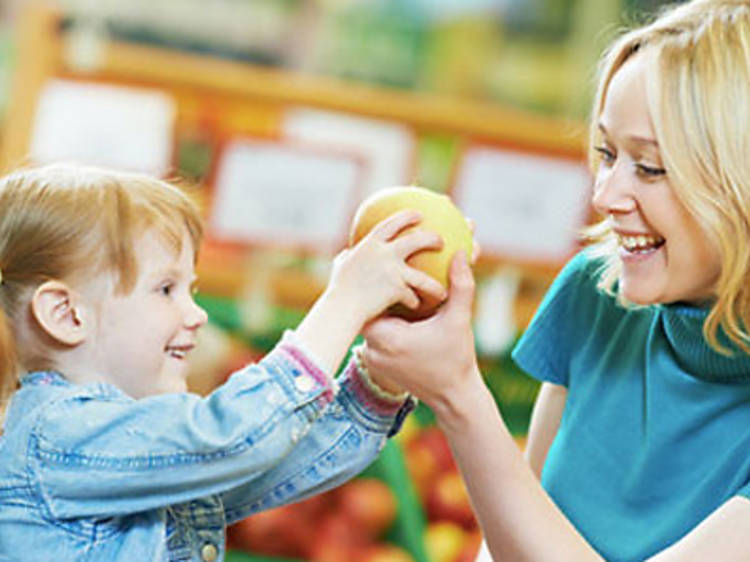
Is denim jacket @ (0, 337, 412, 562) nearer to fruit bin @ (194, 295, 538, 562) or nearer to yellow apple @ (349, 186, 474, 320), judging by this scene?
yellow apple @ (349, 186, 474, 320)

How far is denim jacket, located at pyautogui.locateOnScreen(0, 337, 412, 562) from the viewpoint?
49.1 inches

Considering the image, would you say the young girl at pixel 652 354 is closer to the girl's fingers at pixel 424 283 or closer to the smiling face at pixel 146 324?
the girl's fingers at pixel 424 283

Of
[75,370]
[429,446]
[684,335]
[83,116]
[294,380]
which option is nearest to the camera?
[294,380]

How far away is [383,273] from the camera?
1.30 meters

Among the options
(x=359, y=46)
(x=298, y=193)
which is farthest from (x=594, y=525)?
(x=359, y=46)

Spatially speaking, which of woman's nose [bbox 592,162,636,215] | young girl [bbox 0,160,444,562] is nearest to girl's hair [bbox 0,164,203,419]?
young girl [bbox 0,160,444,562]

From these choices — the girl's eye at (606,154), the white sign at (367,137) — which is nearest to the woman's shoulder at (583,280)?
the girl's eye at (606,154)

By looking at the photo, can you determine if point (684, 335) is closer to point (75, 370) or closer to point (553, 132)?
point (75, 370)

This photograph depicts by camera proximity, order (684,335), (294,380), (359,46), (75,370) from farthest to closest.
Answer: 1. (359,46)
2. (684,335)
3. (75,370)
4. (294,380)

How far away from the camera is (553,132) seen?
3.33 m

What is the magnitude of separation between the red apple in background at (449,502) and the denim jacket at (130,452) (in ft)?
6.02

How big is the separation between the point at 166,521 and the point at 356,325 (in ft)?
1.02

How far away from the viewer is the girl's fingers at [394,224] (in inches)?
52.5

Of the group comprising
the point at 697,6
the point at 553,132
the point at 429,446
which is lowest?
the point at 429,446
